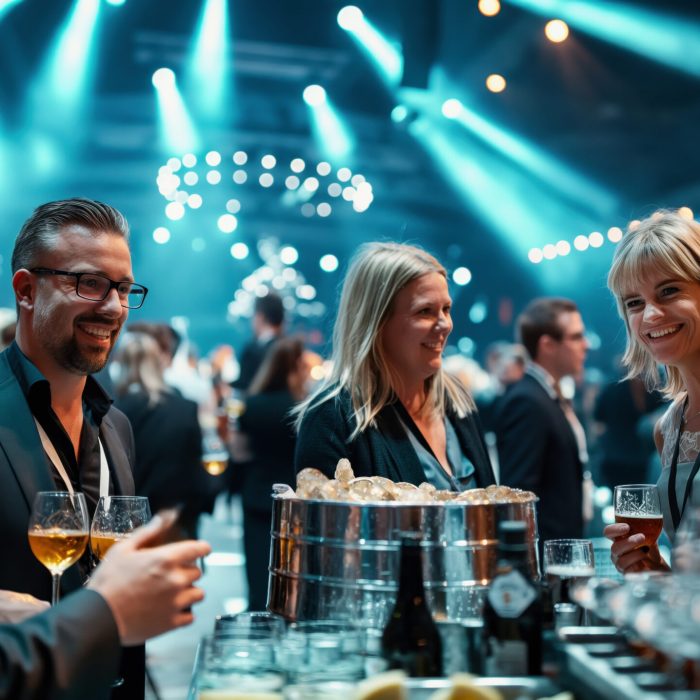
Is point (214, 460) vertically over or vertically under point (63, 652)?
over

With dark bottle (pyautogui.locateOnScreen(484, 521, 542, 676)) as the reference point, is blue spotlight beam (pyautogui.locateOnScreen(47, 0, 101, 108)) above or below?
above

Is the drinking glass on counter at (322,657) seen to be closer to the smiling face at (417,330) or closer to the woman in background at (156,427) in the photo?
the smiling face at (417,330)

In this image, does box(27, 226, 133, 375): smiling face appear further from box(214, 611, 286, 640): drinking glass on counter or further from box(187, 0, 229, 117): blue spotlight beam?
box(187, 0, 229, 117): blue spotlight beam

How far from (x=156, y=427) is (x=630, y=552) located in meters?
3.34

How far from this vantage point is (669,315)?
218 cm

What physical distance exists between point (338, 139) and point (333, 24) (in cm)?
291

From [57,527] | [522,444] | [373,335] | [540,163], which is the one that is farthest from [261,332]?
[540,163]

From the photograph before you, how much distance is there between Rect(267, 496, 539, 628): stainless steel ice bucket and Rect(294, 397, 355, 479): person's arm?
34.0 inches

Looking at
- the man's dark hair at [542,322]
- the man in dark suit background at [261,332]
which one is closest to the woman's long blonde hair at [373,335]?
the man's dark hair at [542,322]

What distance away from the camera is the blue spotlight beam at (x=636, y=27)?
901 cm

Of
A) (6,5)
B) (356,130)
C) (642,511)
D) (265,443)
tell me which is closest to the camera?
(642,511)

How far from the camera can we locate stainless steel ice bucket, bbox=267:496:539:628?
1366 mm

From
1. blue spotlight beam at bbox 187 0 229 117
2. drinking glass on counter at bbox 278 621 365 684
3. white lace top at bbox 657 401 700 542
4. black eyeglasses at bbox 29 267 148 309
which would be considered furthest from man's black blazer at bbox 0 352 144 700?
blue spotlight beam at bbox 187 0 229 117

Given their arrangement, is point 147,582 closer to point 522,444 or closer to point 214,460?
point 522,444
